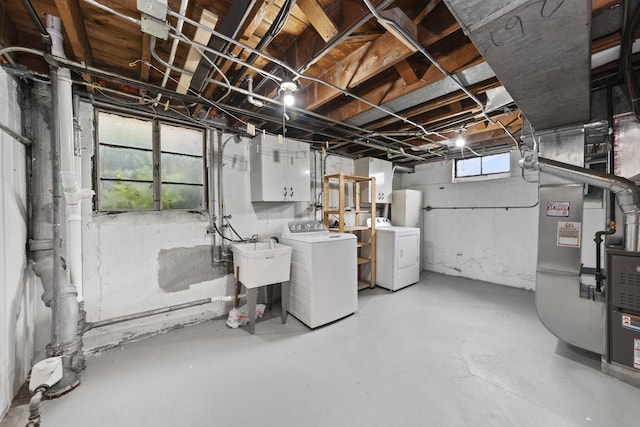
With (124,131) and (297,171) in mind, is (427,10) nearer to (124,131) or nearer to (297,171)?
(297,171)

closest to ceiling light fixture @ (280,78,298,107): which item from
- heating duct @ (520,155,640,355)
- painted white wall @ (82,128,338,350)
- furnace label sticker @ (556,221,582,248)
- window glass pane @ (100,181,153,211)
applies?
painted white wall @ (82,128,338,350)

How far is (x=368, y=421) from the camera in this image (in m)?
1.45

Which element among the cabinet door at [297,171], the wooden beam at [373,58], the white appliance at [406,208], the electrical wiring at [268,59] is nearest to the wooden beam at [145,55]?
the electrical wiring at [268,59]

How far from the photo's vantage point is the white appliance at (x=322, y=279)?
8.41 ft

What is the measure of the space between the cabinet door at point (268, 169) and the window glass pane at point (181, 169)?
2.09 ft

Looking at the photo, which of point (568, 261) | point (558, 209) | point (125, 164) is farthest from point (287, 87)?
point (568, 261)

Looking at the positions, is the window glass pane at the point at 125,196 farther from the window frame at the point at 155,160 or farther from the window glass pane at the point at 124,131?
the window glass pane at the point at 124,131

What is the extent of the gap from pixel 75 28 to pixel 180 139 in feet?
4.38

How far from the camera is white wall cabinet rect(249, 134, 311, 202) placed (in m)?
2.88

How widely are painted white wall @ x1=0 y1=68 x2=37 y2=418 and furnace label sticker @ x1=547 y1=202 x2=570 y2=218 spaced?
4.19 meters

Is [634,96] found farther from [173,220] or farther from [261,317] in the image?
[173,220]

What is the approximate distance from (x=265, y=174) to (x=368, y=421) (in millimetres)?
2476

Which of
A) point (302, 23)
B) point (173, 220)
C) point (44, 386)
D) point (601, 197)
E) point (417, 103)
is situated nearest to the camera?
point (44, 386)

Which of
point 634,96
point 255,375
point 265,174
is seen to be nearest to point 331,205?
point 265,174
